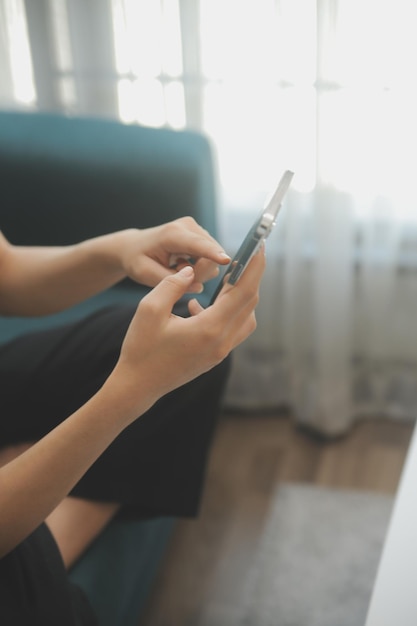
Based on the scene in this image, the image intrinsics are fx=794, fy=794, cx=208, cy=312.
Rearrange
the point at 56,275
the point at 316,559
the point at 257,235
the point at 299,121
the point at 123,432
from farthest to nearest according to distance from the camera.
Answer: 1. the point at 299,121
2. the point at 316,559
3. the point at 56,275
4. the point at 123,432
5. the point at 257,235

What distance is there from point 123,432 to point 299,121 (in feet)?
2.55

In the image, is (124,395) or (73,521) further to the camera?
(73,521)

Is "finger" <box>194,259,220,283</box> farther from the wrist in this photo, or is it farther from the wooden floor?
the wooden floor

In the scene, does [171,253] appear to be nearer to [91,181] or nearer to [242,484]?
[91,181]

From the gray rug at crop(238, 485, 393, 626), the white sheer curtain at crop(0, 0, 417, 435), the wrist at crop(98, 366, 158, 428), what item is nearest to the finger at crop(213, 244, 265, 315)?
the wrist at crop(98, 366, 158, 428)

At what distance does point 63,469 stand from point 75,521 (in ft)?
0.92

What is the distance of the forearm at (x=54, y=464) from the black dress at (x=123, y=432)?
188mm

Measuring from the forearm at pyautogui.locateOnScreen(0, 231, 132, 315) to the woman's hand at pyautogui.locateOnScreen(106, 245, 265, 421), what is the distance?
28 centimetres

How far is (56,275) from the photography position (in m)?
1.04

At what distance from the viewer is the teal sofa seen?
4.33ft

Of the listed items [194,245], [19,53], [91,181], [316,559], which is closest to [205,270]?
[194,245]

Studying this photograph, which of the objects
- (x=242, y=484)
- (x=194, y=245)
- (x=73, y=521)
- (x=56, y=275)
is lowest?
(x=242, y=484)

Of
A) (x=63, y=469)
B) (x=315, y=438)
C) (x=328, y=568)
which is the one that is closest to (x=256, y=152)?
(x=315, y=438)

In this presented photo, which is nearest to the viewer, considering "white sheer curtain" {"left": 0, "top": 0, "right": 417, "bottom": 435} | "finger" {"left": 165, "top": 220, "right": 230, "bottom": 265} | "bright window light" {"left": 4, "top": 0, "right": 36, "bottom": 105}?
"finger" {"left": 165, "top": 220, "right": 230, "bottom": 265}
